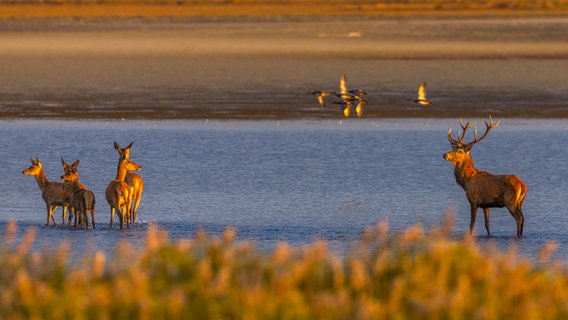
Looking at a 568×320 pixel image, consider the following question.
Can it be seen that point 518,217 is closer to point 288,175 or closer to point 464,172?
point 464,172

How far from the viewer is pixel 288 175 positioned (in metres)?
21.5

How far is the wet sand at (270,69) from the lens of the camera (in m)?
33.0

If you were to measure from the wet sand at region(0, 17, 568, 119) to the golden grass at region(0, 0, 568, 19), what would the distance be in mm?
17860

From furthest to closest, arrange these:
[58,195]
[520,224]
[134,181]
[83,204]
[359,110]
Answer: [359,110] < [134,181] < [58,195] < [83,204] < [520,224]

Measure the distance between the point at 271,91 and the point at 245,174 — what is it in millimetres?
15903

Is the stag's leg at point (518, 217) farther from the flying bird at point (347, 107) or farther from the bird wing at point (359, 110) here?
the bird wing at point (359, 110)

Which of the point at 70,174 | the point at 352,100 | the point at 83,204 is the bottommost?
the point at 83,204

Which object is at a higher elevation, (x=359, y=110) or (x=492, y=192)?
(x=359, y=110)

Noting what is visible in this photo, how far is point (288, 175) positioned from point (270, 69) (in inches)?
962

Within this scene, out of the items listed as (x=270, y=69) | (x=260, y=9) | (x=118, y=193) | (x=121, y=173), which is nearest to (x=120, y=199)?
(x=118, y=193)

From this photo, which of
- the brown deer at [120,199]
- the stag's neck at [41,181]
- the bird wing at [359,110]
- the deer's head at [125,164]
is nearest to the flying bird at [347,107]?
the bird wing at [359,110]

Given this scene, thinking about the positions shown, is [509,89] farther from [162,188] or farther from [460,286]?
[460,286]

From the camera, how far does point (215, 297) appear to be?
896 cm

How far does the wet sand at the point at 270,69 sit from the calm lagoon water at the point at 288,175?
118 inches
